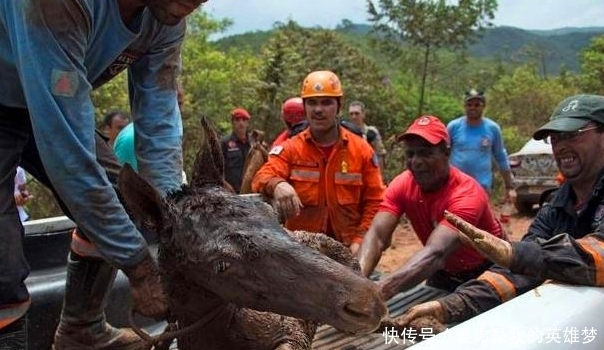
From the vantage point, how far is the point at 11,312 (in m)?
2.58

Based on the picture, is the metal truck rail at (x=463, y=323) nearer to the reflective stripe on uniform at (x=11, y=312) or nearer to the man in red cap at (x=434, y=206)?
the man in red cap at (x=434, y=206)

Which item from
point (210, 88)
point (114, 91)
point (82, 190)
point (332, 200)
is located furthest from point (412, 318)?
point (210, 88)

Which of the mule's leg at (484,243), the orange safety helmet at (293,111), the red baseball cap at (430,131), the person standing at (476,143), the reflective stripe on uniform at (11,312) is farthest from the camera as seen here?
the person standing at (476,143)

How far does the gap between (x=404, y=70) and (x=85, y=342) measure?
1916 cm

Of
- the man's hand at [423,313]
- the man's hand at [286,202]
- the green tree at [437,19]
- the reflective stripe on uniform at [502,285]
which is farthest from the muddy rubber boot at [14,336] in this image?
the green tree at [437,19]

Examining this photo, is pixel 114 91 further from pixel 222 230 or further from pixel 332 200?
pixel 222 230

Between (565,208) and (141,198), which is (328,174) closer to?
(565,208)

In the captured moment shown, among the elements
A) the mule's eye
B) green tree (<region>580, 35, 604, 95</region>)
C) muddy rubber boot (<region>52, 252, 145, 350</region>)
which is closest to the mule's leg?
the mule's eye

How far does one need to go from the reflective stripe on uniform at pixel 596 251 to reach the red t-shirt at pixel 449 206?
1.26 metres

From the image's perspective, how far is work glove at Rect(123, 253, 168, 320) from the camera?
7.97 feet

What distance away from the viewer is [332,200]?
506 centimetres

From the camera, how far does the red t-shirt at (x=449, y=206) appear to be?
4.24 m

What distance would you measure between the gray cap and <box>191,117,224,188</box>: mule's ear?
5.75 feet

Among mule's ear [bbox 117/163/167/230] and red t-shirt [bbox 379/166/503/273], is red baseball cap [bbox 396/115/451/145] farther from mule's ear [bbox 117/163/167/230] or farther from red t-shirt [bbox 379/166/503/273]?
mule's ear [bbox 117/163/167/230]
